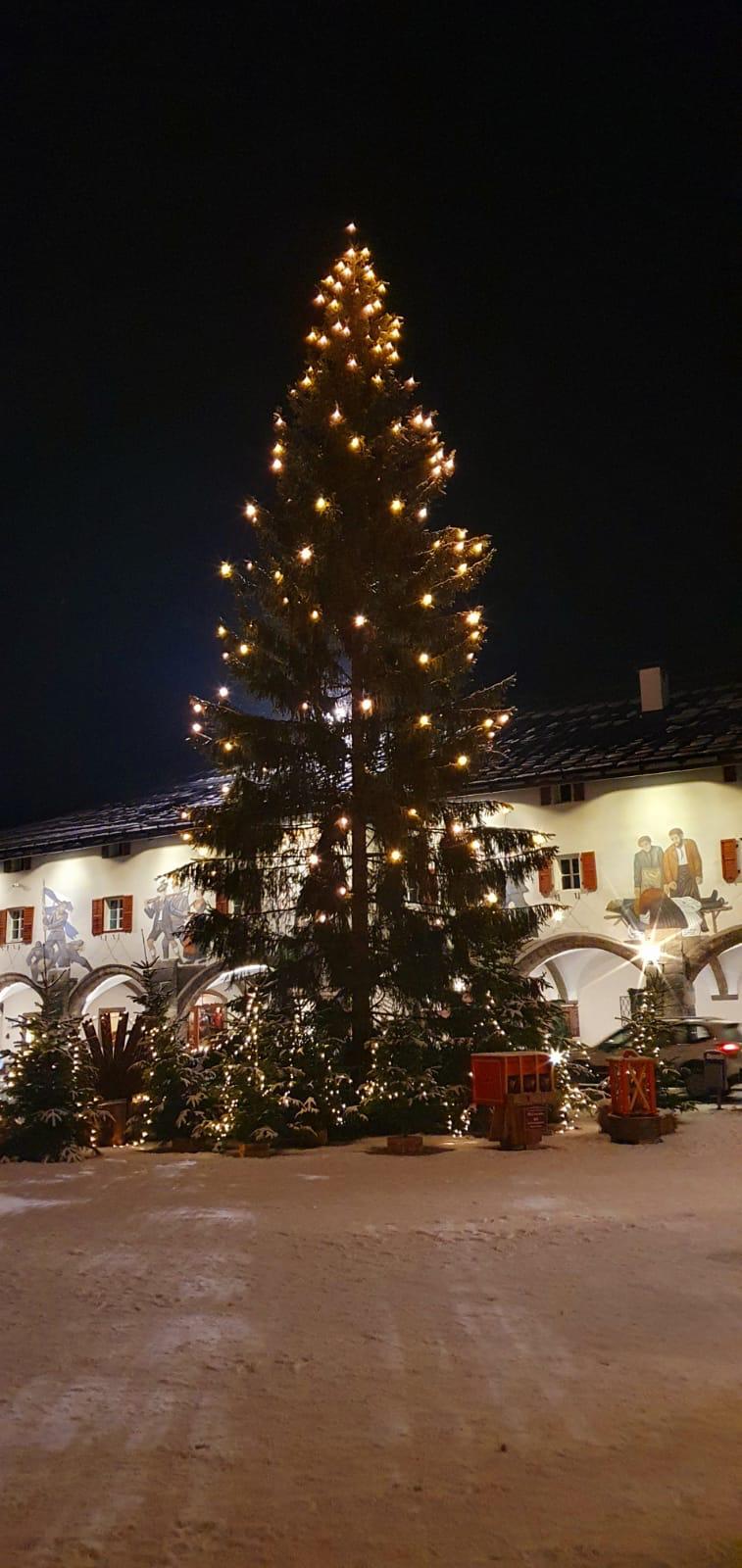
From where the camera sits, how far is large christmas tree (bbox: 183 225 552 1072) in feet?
55.3

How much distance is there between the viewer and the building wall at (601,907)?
24.8 m

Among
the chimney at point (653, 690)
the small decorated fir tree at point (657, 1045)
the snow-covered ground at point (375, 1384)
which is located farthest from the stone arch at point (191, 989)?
the snow-covered ground at point (375, 1384)

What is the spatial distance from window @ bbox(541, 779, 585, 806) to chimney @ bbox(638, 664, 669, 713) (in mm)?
3405

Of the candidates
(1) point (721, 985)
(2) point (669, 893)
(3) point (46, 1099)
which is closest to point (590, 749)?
(2) point (669, 893)

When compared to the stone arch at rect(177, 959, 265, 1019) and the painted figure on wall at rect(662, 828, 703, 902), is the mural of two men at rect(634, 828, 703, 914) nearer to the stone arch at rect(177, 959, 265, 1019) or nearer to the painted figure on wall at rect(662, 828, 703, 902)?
the painted figure on wall at rect(662, 828, 703, 902)

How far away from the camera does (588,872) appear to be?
86.2 ft

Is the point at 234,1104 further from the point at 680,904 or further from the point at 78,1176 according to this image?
the point at 680,904

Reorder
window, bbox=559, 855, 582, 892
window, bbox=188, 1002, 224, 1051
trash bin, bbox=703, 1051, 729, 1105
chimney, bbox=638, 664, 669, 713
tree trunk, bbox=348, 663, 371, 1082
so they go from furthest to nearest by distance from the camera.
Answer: window, bbox=188, 1002, 224, 1051 → chimney, bbox=638, 664, 669, 713 → window, bbox=559, 855, 582, 892 → trash bin, bbox=703, 1051, 729, 1105 → tree trunk, bbox=348, 663, 371, 1082

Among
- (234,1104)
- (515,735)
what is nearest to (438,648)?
(234,1104)

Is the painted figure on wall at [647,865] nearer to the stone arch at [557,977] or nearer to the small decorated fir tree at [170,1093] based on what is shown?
the stone arch at [557,977]

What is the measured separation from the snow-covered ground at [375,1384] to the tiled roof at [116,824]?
75.0 ft

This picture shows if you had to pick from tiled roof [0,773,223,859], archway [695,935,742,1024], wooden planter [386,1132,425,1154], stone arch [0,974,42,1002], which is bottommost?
wooden planter [386,1132,425,1154]

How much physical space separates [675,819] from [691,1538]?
22.7 metres

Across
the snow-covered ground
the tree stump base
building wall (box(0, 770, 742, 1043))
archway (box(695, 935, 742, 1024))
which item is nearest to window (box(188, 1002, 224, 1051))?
building wall (box(0, 770, 742, 1043))
